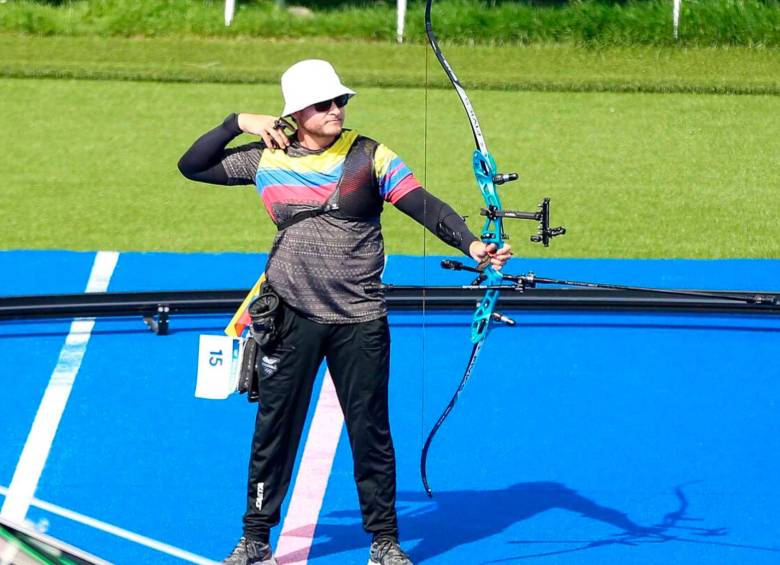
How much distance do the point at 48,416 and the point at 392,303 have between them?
2.30m

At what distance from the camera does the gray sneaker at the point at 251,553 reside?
6.24 meters

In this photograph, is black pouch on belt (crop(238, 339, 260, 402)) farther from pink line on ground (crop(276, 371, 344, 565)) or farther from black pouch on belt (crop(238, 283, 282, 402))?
pink line on ground (crop(276, 371, 344, 565))

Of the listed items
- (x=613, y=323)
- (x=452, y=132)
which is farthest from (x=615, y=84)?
(x=613, y=323)

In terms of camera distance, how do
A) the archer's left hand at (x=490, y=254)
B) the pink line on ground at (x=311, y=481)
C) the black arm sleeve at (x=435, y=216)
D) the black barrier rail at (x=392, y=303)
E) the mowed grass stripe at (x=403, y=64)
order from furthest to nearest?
the mowed grass stripe at (x=403, y=64) → the black barrier rail at (x=392, y=303) → the pink line on ground at (x=311, y=481) → the black arm sleeve at (x=435, y=216) → the archer's left hand at (x=490, y=254)

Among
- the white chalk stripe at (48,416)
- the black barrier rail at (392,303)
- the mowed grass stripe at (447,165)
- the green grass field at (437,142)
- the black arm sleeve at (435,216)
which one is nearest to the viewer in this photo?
the black arm sleeve at (435,216)

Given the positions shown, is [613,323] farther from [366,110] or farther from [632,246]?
[366,110]

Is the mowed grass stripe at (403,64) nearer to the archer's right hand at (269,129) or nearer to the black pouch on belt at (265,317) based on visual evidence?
the archer's right hand at (269,129)

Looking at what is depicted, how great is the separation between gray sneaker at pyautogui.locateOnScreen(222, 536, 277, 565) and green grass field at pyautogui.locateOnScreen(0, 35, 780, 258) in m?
4.65

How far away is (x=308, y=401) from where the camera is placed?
6.27 metres

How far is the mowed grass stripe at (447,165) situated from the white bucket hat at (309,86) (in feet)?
15.4

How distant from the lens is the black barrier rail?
29.4 feet

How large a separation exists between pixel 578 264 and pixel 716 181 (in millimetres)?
2542

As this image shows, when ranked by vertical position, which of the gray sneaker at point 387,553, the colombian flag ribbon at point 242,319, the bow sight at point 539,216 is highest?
the bow sight at point 539,216

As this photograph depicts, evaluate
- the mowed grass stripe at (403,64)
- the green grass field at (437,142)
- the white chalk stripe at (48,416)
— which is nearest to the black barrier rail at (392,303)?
the white chalk stripe at (48,416)
